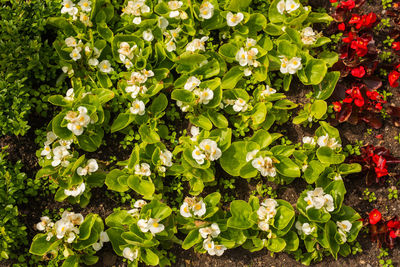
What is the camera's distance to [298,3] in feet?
9.77

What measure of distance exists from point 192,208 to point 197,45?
1.11 meters

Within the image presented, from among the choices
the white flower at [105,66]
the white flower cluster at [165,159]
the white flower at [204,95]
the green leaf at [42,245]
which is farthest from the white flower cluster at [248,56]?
the green leaf at [42,245]

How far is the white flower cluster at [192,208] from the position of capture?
2576mm

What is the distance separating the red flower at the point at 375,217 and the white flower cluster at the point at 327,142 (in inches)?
19.5

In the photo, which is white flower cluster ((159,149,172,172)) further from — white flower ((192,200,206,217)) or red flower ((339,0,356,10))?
red flower ((339,0,356,10))

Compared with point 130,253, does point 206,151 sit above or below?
above

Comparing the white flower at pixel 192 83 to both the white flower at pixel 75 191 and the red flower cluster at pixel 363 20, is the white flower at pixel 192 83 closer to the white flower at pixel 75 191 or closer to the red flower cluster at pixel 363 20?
the white flower at pixel 75 191

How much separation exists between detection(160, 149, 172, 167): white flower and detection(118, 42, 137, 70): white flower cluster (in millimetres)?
678

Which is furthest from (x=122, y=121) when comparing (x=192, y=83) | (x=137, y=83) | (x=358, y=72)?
(x=358, y=72)

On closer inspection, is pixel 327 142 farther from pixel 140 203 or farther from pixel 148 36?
pixel 148 36

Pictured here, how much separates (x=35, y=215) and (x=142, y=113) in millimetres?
1007

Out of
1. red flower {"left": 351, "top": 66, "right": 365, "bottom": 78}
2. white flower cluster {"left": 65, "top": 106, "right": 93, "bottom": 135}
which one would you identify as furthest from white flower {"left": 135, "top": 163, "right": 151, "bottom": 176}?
red flower {"left": 351, "top": 66, "right": 365, "bottom": 78}

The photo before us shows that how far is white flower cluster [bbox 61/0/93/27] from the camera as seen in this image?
2.89 meters

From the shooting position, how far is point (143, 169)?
2.63 m
